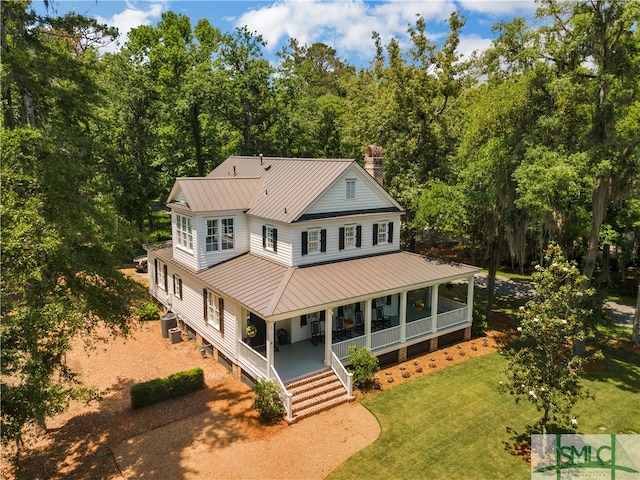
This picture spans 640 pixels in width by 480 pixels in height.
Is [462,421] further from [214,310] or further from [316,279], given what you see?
[214,310]

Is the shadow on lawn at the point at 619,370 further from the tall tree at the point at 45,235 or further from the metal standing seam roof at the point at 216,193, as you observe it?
the tall tree at the point at 45,235

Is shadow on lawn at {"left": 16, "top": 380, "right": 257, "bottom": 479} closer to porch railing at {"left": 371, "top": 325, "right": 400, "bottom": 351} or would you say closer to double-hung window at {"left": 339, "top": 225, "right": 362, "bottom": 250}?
porch railing at {"left": 371, "top": 325, "right": 400, "bottom": 351}

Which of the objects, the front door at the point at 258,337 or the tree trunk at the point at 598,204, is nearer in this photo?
the front door at the point at 258,337

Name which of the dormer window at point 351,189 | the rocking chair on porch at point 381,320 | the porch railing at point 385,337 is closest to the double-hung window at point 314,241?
the dormer window at point 351,189

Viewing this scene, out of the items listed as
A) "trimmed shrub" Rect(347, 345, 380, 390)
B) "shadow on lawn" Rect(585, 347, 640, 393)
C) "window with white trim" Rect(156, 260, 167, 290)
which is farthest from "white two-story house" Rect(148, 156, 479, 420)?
"shadow on lawn" Rect(585, 347, 640, 393)

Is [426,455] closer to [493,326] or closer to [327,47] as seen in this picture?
[493,326]

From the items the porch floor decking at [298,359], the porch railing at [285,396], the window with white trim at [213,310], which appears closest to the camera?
the porch railing at [285,396]

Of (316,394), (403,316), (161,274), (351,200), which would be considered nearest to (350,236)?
(351,200)
